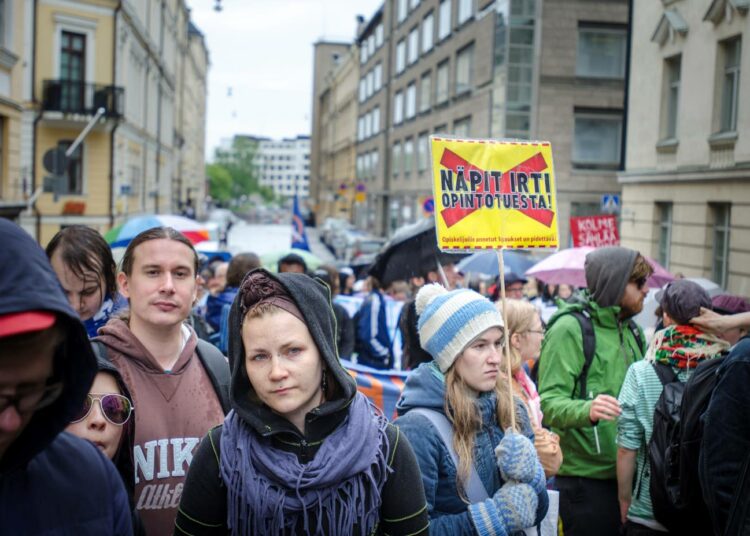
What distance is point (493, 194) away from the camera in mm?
4117

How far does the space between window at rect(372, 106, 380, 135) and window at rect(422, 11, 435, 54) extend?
568 inches

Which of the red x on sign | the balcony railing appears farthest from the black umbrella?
the balcony railing

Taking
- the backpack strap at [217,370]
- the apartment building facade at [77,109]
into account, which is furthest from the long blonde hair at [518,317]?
the apartment building facade at [77,109]

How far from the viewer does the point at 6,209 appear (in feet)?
66.4

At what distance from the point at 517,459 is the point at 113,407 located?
1.51 metres

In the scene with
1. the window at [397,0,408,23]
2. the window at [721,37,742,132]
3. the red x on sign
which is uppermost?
the window at [397,0,408,23]

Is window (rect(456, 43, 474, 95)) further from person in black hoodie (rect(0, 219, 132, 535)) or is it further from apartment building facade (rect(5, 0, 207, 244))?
person in black hoodie (rect(0, 219, 132, 535))

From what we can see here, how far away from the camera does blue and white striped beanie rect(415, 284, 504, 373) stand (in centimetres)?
338

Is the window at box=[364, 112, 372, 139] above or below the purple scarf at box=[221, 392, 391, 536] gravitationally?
above

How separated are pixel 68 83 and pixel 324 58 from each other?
269 feet

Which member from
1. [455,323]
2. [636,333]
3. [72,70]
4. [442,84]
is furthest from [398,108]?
[455,323]

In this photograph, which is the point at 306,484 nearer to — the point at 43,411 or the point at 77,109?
the point at 43,411

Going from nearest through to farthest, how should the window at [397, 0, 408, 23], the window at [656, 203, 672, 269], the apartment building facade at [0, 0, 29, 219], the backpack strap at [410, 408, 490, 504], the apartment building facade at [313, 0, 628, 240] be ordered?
the backpack strap at [410, 408, 490, 504] → the window at [656, 203, 672, 269] → the apartment building facade at [0, 0, 29, 219] → the apartment building facade at [313, 0, 628, 240] → the window at [397, 0, 408, 23]

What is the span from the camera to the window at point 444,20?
42322 mm
